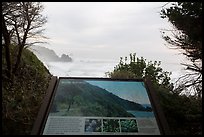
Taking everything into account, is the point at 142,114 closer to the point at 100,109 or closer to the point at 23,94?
the point at 100,109

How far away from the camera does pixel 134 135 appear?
2.62 m

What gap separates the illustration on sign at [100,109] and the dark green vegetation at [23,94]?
3.39 ft

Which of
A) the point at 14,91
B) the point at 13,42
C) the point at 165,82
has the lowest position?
the point at 165,82

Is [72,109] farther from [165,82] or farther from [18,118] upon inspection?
[165,82]

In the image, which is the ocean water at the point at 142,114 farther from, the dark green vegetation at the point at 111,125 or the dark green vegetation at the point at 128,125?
the dark green vegetation at the point at 111,125

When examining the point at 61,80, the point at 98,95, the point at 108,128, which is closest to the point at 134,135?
the point at 108,128

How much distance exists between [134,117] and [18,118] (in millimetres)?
2133

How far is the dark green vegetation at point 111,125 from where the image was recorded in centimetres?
271

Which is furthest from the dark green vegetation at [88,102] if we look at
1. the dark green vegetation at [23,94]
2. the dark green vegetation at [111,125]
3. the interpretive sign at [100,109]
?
the dark green vegetation at [23,94]

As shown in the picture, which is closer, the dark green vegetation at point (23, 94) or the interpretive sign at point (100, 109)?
→ the interpretive sign at point (100, 109)

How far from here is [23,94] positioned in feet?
17.5

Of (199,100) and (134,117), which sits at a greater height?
(134,117)

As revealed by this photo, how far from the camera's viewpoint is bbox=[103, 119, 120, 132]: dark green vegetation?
8.87 ft

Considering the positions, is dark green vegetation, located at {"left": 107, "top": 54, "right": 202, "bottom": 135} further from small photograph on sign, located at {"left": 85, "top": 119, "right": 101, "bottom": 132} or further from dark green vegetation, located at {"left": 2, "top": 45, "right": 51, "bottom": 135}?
dark green vegetation, located at {"left": 2, "top": 45, "right": 51, "bottom": 135}
